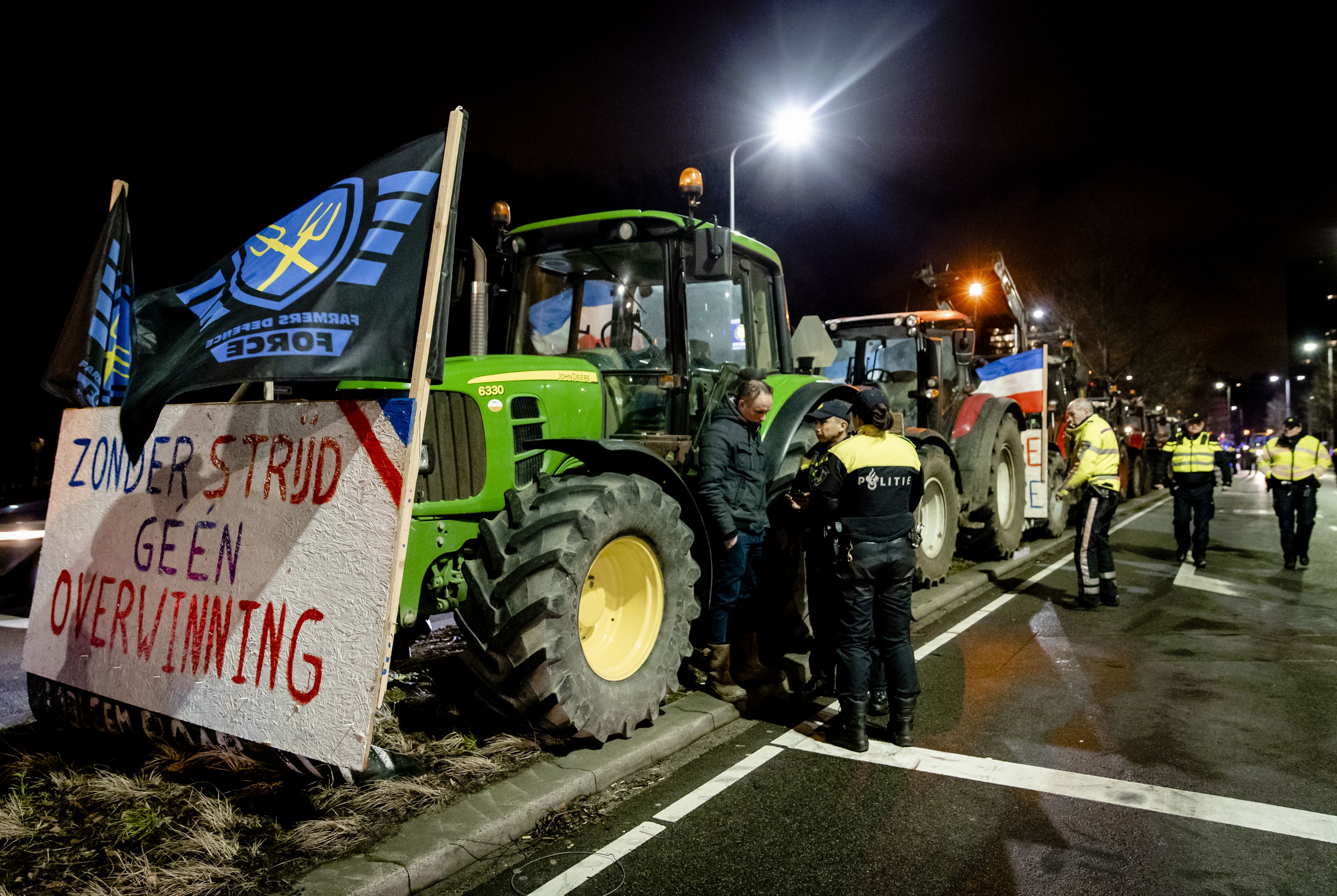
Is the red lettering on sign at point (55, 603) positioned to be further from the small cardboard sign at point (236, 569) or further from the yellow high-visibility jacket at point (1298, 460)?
the yellow high-visibility jacket at point (1298, 460)

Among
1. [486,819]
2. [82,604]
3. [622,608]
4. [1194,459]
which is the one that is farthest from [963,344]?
[82,604]

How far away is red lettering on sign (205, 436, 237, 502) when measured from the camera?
3.60 m

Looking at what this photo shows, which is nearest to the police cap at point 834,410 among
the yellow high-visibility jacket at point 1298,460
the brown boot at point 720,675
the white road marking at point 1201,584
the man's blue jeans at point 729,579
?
the man's blue jeans at point 729,579

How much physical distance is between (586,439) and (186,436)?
1.88 metres

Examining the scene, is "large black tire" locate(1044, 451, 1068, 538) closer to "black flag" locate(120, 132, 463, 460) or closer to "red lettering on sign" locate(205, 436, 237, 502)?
"black flag" locate(120, 132, 463, 460)

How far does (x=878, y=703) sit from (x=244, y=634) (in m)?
3.45

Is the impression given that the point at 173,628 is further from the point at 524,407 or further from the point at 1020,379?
the point at 1020,379

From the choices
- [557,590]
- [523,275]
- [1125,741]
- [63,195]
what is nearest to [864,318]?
[523,275]

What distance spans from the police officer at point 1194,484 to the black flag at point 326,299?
10682mm

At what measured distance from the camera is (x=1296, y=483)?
10555mm

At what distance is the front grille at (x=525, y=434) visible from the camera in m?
4.58

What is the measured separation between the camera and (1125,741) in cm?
456

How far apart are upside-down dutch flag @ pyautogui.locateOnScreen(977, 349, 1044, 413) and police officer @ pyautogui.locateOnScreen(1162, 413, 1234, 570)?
1944 mm

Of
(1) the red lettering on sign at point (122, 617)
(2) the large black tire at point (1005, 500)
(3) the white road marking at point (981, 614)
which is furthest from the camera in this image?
(2) the large black tire at point (1005, 500)
